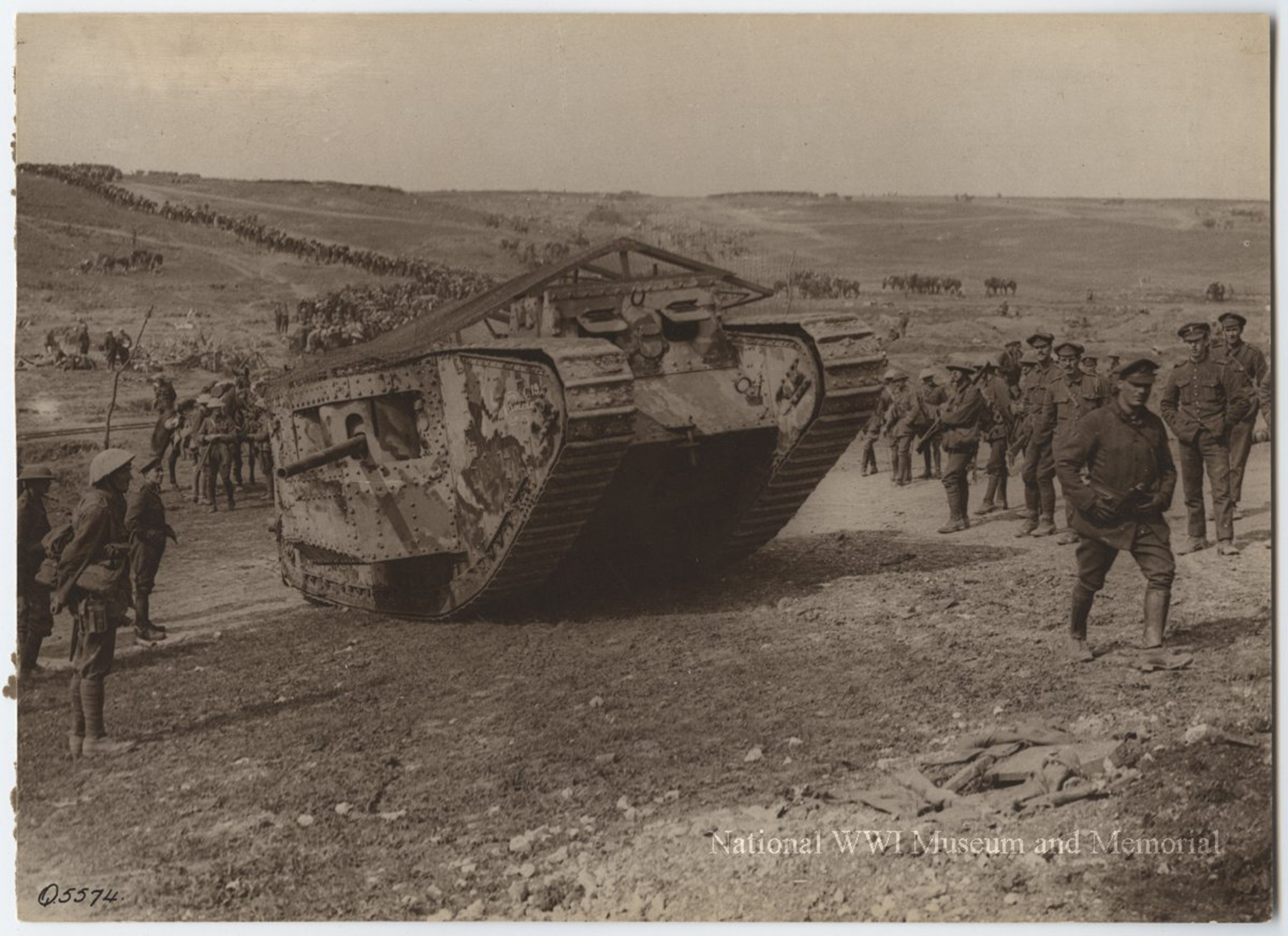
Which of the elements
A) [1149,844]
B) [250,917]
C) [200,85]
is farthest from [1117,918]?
[200,85]

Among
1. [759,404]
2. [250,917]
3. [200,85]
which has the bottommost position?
[250,917]

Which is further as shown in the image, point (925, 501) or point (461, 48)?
point (925, 501)

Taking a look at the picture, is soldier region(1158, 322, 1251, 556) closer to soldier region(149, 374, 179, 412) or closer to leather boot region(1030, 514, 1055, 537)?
leather boot region(1030, 514, 1055, 537)

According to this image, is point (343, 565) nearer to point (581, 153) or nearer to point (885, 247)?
point (581, 153)

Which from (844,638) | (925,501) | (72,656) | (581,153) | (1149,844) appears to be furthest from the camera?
(925,501)

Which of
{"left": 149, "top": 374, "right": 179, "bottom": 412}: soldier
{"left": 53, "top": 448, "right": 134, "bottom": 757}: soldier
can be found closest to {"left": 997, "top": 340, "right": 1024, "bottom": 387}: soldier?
{"left": 149, "top": 374, "right": 179, "bottom": 412}: soldier

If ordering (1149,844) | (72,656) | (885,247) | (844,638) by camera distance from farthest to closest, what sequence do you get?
(885,247) → (844,638) → (72,656) → (1149,844)

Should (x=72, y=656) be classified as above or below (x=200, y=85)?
below

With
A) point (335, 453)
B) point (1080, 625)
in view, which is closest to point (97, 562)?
point (335, 453)
